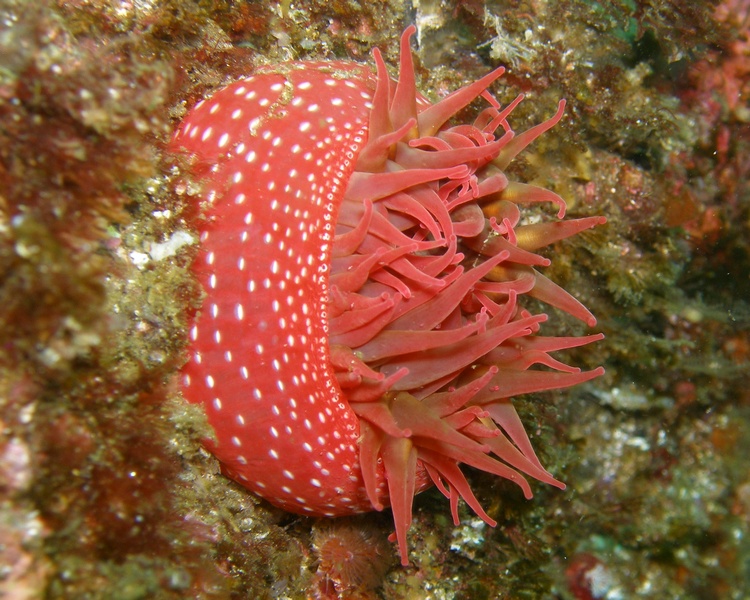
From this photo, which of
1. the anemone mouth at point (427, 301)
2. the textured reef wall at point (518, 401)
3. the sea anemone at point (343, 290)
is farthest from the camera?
the anemone mouth at point (427, 301)

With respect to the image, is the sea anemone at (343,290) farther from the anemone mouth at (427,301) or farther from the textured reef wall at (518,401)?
the textured reef wall at (518,401)

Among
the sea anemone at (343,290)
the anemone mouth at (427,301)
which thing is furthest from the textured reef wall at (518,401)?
the anemone mouth at (427,301)

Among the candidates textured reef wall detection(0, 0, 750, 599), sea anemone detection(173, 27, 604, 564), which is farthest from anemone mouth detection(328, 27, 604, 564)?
textured reef wall detection(0, 0, 750, 599)

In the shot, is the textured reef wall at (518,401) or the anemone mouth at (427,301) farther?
the anemone mouth at (427,301)

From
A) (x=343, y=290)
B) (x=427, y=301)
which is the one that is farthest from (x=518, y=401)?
(x=343, y=290)

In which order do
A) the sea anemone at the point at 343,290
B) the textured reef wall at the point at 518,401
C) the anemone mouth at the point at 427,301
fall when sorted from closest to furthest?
the textured reef wall at the point at 518,401 < the sea anemone at the point at 343,290 < the anemone mouth at the point at 427,301

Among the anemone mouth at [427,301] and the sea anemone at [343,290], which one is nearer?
the sea anemone at [343,290]

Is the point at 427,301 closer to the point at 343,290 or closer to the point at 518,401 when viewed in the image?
the point at 343,290

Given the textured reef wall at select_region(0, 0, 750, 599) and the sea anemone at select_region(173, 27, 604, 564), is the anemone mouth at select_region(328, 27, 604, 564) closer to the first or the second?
Result: the sea anemone at select_region(173, 27, 604, 564)
